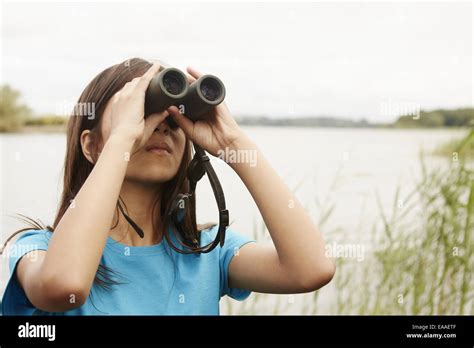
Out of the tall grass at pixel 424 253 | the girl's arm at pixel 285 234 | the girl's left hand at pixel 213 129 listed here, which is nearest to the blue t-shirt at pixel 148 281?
the girl's arm at pixel 285 234

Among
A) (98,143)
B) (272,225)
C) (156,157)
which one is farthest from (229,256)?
(98,143)

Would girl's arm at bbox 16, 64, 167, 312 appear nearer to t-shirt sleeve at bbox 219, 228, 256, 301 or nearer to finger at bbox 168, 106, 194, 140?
finger at bbox 168, 106, 194, 140

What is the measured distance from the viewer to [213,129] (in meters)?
1.53

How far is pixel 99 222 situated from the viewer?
1.27 m

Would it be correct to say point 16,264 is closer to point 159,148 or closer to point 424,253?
point 159,148

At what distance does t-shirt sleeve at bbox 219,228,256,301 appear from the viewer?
1.57 meters

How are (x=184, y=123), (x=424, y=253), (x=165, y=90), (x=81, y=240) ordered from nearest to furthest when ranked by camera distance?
(x=81, y=240), (x=165, y=90), (x=184, y=123), (x=424, y=253)

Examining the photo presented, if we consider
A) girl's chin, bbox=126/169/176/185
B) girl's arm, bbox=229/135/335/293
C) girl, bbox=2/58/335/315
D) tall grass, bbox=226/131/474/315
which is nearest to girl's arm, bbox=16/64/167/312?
girl, bbox=2/58/335/315

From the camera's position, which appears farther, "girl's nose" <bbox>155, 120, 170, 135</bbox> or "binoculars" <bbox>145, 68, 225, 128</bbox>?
"girl's nose" <bbox>155, 120, 170, 135</bbox>

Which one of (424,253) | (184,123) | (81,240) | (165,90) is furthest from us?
(424,253)

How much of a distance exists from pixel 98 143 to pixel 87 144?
1.2 inches

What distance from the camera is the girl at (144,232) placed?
1268 mm

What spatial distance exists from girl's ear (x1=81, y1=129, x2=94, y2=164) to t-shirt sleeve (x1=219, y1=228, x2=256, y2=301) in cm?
37
